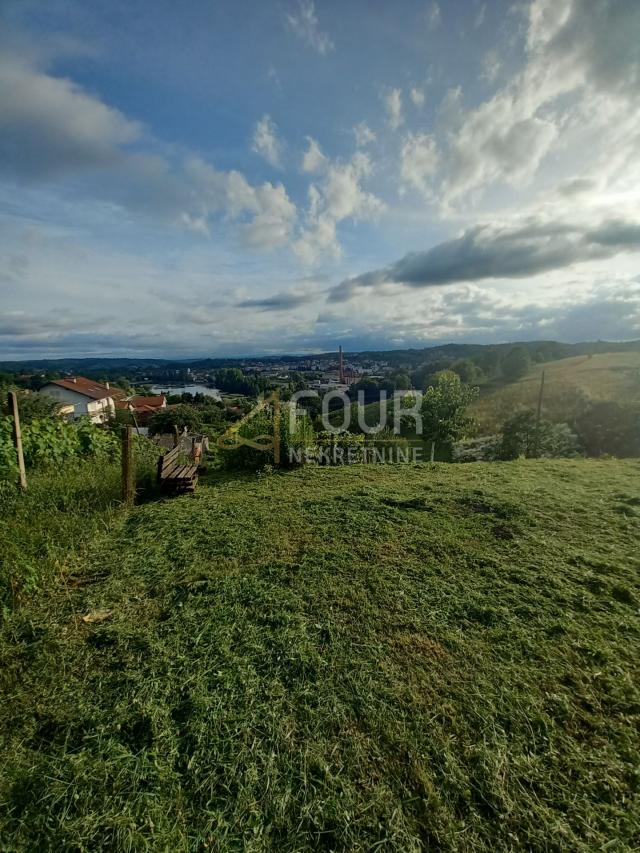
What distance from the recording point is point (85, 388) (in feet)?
130

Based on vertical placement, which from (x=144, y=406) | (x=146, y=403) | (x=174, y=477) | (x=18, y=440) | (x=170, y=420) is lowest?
(x=170, y=420)

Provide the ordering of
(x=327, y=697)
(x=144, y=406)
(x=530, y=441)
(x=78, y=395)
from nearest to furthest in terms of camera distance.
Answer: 1. (x=327, y=697)
2. (x=530, y=441)
3. (x=78, y=395)
4. (x=144, y=406)

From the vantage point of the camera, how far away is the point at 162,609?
290 cm

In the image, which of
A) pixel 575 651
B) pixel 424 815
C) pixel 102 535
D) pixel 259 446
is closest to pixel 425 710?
pixel 424 815

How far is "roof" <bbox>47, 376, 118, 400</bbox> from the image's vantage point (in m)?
38.3

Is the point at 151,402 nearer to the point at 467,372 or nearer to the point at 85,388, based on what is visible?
the point at 85,388

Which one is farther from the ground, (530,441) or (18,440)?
(18,440)

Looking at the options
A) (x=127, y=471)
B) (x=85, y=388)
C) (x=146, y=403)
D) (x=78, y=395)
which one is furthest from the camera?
(x=146, y=403)

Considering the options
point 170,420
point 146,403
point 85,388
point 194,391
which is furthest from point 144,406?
point 170,420

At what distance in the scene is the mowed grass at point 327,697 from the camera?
1.55m

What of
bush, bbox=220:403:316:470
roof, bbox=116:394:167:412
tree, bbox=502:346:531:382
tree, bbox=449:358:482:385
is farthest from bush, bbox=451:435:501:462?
roof, bbox=116:394:167:412

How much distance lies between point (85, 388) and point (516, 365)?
1970 inches

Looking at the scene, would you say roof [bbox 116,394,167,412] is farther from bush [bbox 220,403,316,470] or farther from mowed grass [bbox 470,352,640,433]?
bush [bbox 220,403,316,470]

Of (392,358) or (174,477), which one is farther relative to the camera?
(392,358)
